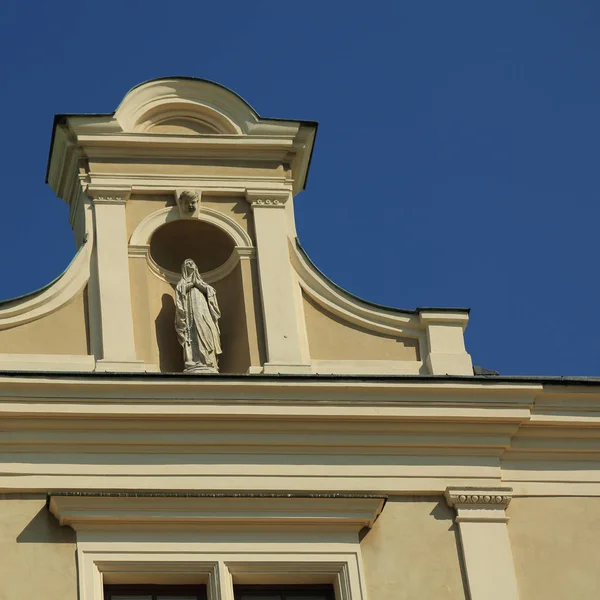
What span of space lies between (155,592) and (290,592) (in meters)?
1.03

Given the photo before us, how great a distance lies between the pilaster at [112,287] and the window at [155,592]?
1.82 meters

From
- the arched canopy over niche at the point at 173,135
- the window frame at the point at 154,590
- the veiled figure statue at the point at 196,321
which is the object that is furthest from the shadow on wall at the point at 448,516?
the arched canopy over niche at the point at 173,135

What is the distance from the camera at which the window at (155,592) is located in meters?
18.1

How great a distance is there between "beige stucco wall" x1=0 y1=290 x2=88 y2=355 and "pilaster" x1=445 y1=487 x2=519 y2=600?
3168mm

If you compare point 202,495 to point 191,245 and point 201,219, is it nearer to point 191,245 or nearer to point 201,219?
point 201,219

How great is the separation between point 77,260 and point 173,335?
0.99 m

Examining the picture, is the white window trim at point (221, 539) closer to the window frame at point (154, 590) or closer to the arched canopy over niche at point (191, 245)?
the window frame at point (154, 590)

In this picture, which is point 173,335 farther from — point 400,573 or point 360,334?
point 400,573

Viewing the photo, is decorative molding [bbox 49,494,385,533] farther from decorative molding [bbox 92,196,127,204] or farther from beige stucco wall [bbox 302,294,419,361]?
decorative molding [bbox 92,196,127,204]

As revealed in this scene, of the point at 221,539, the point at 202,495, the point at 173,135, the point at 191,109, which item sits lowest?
the point at 221,539

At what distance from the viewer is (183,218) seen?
20250 mm

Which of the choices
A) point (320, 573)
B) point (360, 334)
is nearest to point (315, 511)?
point (320, 573)

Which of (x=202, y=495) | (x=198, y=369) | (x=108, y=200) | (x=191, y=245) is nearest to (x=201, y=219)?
(x=191, y=245)

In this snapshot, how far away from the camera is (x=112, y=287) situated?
19.6 meters
